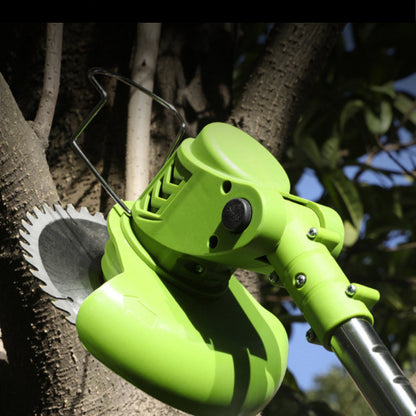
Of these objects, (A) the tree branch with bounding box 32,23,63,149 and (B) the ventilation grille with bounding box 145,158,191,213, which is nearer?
(B) the ventilation grille with bounding box 145,158,191,213

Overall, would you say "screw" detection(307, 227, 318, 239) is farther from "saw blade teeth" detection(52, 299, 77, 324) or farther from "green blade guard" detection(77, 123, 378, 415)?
"saw blade teeth" detection(52, 299, 77, 324)

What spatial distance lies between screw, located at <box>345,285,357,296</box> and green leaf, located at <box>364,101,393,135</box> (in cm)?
123

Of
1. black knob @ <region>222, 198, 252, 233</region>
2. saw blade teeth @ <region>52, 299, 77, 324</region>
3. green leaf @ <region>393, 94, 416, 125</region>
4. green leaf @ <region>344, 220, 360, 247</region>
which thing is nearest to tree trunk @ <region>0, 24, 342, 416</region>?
saw blade teeth @ <region>52, 299, 77, 324</region>

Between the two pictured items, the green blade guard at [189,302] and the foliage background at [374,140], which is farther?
the foliage background at [374,140]

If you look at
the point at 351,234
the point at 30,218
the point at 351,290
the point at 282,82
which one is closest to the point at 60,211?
the point at 30,218

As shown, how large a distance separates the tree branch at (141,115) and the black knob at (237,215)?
39cm

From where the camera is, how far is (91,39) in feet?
3.31

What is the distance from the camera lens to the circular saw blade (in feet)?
1.77

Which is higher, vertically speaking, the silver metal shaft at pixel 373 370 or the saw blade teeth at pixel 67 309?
the silver metal shaft at pixel 373 370

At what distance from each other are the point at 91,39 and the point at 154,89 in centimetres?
14

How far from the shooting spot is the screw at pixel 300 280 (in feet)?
1.43

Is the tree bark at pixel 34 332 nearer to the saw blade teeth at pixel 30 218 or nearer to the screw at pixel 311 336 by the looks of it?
the saw blade teeth at pixel 30 218

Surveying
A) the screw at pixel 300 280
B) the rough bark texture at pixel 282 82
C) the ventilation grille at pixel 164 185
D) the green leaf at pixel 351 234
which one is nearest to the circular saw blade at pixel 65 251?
the ventilation grille at pixel 164 185

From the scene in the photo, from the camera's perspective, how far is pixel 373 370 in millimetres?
390
